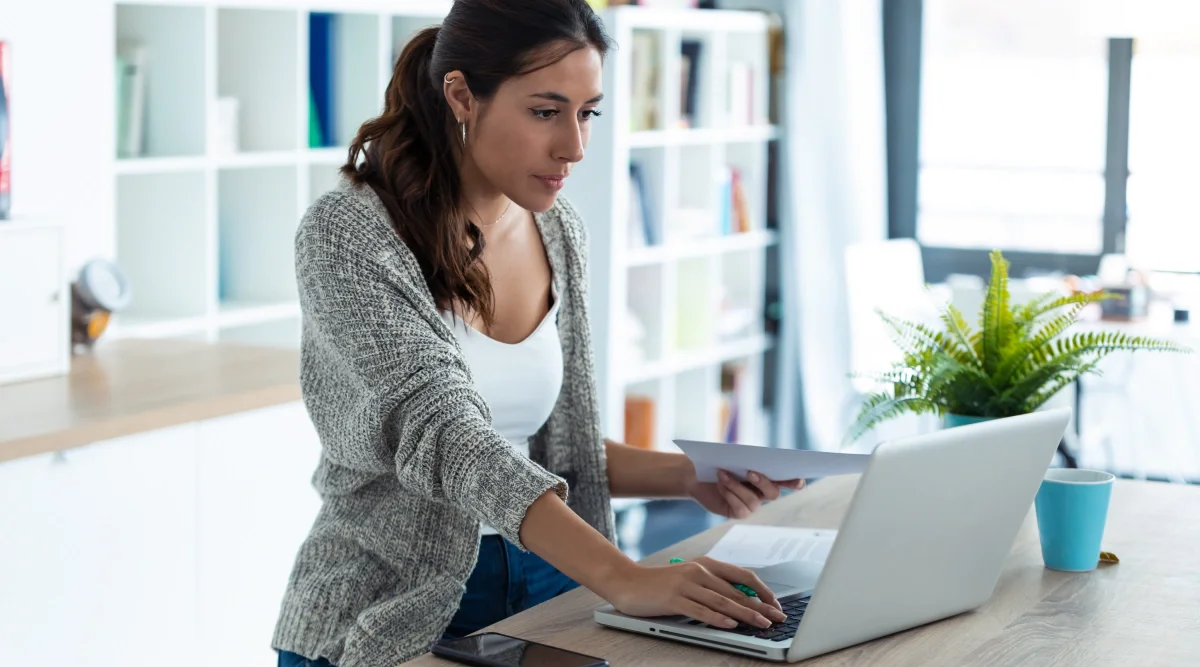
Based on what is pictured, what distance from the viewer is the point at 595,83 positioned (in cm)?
160

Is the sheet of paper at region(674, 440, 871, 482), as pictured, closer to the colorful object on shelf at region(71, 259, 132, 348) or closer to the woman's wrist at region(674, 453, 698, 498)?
the woman's wrist at region(674, 453, 698, 498)

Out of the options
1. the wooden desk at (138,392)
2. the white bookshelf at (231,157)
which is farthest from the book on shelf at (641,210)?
the wooden desk at (138,392)

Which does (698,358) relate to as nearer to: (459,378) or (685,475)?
(685,475)

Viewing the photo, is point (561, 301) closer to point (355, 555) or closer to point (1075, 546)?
point (355, 555)

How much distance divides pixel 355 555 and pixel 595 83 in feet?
1.97

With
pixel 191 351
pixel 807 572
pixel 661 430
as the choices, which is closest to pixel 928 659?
pixel 807 572

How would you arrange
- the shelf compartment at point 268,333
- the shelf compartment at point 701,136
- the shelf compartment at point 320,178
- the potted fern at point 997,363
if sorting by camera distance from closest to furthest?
1. the potted fern at point 997,363
2. the shelf compartment at point 268,333
3. the shelf compartment at point 320,178
4. the shelf compartment at point 701,136

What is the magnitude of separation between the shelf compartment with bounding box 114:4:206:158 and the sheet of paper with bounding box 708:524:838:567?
199 cm

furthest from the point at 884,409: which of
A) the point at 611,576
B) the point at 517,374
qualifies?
the point at 611,576

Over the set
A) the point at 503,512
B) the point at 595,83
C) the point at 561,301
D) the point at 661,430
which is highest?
the point at 595,83

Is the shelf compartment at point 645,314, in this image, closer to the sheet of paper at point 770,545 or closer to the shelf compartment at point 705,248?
the shelf compartment at point 705,248

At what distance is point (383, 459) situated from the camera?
1.50 metres

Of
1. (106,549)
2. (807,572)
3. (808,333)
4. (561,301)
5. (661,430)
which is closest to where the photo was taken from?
(807,572)

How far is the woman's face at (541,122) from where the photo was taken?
61.6 inches
